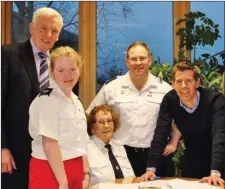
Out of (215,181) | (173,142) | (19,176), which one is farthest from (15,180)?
(215,181)

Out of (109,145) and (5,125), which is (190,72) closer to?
(109,145)

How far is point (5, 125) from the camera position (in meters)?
2.32

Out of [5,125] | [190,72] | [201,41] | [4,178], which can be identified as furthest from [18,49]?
[201,41]

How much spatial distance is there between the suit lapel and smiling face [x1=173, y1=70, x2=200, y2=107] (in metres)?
0.87

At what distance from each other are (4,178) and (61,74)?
0.83 metres

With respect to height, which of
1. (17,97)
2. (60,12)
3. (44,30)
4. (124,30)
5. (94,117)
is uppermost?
(60,12)

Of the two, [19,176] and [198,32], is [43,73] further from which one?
[198,32]

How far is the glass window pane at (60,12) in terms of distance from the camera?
4250 millimetres

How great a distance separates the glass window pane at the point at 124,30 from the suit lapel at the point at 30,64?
1.90 metres

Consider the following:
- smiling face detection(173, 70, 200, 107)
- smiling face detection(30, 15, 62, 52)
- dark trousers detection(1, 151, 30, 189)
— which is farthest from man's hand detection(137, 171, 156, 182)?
smiling face detection(30, 15, 62, 52)

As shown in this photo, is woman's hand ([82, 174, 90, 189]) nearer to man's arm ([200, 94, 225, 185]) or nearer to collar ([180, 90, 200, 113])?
man's arm ([200, 94, 225, 185])

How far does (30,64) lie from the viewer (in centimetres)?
235

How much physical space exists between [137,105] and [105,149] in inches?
16.3

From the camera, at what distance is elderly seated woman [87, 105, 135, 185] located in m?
2.52
